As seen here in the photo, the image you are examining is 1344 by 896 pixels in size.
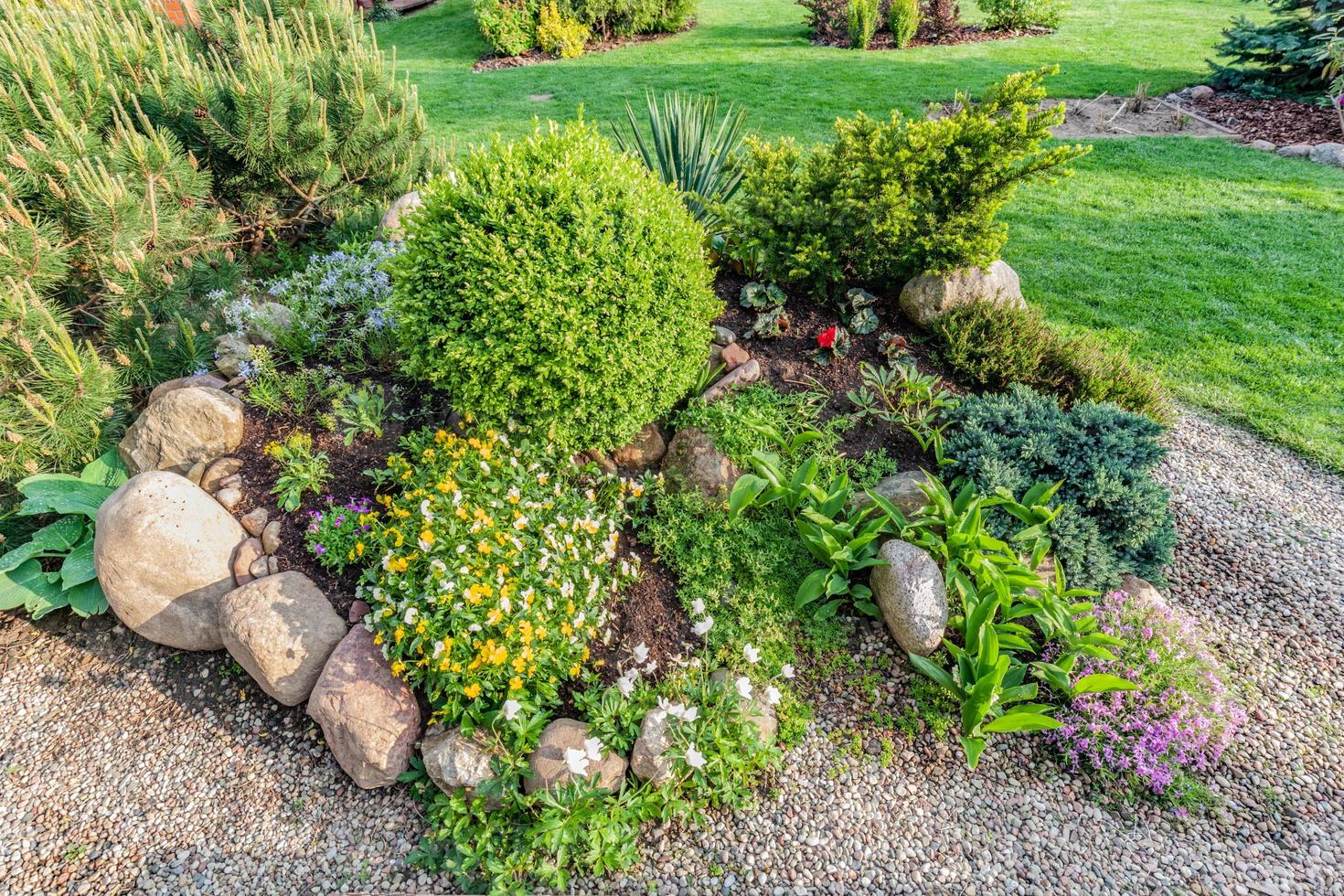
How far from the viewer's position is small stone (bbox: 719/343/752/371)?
4.40 metres

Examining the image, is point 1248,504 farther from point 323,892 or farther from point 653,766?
point 323,892

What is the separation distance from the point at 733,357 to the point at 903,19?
11.5 metres

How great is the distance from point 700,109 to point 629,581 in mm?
3912

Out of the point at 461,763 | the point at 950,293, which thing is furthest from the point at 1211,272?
the point at 461,763

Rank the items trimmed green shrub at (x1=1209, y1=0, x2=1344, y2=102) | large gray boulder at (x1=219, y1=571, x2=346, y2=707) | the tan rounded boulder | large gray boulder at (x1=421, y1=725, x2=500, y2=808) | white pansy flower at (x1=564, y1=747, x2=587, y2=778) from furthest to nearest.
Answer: trimmed green shrub at (x1=1209, y1=0, x2=1344, y2=102)
the tan rounded boulder
large gray boulder at (x1=219, y1=571, x2=346, y2=707)
large gray boulder at (x1=421, y1=725, x2=500, y2=808)
white pansy flower at (x1=564, y1=747, x2=587, y2=778)

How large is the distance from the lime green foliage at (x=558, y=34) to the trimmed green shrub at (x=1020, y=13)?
8.01 metres

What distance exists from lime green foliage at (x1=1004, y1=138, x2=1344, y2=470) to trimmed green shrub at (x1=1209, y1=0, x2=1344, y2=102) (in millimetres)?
2331

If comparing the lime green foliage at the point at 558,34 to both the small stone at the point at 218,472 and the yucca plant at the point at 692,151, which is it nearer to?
the yucca plant at the point at 692,151

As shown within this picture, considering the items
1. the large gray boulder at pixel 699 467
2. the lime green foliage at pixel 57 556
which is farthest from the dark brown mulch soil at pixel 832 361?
the lime green foliage at pixel 57 556

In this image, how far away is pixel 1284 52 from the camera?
9.65 meters

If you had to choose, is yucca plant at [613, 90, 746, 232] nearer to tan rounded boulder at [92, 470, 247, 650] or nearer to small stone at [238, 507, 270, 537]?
small stone at [238, 507, 270, 537]

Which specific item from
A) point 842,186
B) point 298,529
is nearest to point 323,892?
point 298,529

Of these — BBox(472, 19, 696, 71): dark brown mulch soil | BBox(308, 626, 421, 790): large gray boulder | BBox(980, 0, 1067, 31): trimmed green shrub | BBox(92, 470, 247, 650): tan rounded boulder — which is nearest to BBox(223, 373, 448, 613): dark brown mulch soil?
BBox(92, 470, 247, 650): tan rounded boulder

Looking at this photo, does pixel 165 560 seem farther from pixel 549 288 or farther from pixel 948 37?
pixel 948 37
